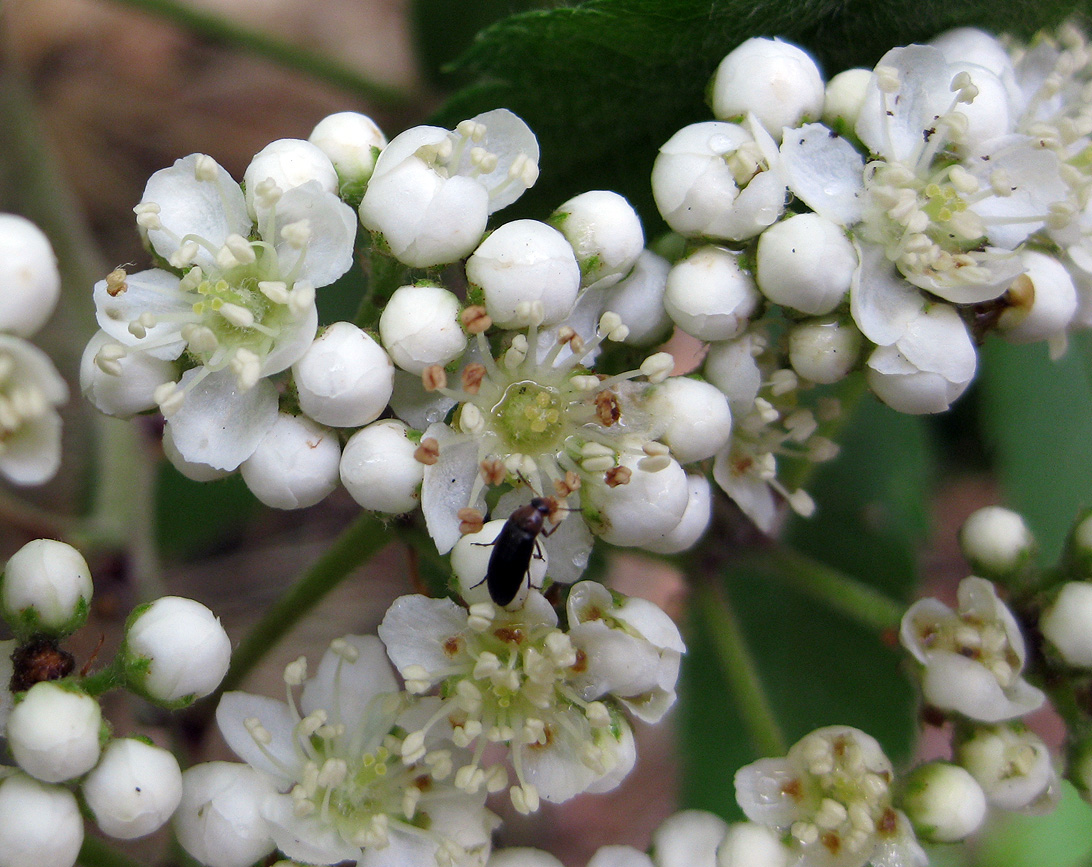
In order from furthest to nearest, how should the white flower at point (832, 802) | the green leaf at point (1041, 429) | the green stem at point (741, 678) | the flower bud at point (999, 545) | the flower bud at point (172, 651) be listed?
the green leaf at point (1041, 429) → the green stem at point (741, 678) → the flower bud at point (999, 545) → the white flower at point (832, 802) → the flower bud at point (172, 651)

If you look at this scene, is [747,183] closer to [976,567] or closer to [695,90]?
[695,90]

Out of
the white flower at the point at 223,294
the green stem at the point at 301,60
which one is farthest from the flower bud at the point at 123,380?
the green stem at the point at 301,60

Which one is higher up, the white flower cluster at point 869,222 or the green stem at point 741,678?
the white flower cluster at point 869,222

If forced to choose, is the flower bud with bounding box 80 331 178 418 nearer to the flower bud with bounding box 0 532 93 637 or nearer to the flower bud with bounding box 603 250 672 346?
the flower bud with bounding box 0 532 93 637

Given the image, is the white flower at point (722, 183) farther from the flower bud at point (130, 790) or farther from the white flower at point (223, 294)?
the flower bud at point (130, 790)

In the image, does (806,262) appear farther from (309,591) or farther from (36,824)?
(36,824)

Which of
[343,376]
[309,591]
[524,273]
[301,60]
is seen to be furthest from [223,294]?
[301,60]

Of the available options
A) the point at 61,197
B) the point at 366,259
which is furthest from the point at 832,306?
the point at 61,197
